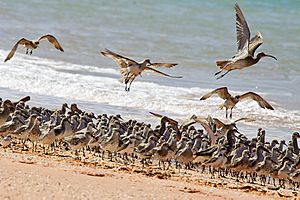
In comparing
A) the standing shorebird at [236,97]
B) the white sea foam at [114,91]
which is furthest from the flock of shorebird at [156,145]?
the white sea foam at [114,91]

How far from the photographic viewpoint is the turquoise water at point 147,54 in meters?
20.8

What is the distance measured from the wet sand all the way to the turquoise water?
5.28 m

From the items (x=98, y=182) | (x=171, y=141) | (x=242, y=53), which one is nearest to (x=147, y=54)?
(x=171, y=141)

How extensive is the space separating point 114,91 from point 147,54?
313 inches

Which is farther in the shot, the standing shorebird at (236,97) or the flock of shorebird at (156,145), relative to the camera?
the standing shorebird at (236,97)

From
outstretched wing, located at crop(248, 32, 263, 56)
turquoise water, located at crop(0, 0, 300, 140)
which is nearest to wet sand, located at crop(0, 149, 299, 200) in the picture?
outstretched wing, located at crop(248, 32, 263, 56)

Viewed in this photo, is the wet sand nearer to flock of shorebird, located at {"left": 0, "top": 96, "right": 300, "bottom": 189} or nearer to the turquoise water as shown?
flock of shorebird, located at {"left": 0, "top": 96, "right": 300, "bottom": 189}

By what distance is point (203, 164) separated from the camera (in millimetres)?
13953

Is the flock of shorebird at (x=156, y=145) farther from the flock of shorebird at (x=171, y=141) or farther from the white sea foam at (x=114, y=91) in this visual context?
the white sea foam at (x=114, y=91)

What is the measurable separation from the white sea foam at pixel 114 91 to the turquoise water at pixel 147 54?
24 mm

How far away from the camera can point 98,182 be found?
10359mm

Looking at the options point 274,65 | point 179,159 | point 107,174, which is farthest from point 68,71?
point 107,174

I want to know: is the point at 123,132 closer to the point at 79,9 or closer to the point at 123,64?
the point at 123,64

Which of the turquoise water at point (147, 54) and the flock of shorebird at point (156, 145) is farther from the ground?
the turquoise water at point (147, 54)
